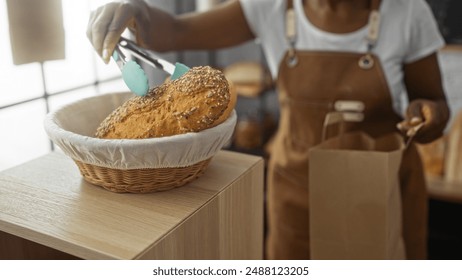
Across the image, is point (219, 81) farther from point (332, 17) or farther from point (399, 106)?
point (399, 106)

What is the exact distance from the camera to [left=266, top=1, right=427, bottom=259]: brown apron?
→ 3.73ft

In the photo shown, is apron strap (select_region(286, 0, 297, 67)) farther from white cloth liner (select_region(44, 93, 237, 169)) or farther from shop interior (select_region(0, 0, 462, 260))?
white cloth liner (select_region(44, 93, 237, 169))

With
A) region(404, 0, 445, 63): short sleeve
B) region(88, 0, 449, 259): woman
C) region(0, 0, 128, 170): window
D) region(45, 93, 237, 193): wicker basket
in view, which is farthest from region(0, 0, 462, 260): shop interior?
region(404, 0, 445, 63): short sleeve

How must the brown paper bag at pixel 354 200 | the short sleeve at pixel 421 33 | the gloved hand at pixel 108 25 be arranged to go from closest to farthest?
the gloved hand at pixel 108 25 < the brown paper bag at pixel 354 200 < the short sleeve at pixel 421 33

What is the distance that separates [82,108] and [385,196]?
52cm

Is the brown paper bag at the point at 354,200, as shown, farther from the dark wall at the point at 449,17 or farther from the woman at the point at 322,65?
the dark wall at the point at 449,17

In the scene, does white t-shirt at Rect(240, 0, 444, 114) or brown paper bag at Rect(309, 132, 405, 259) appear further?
white t-shirt at Rect(240, 0, 444, 114)

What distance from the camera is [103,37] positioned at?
71cm

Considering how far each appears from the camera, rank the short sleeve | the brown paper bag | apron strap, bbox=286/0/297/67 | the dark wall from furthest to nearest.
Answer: the dark wall
apron strap, bbox=286/0/297/67
the short sleeve
the brown paper bag

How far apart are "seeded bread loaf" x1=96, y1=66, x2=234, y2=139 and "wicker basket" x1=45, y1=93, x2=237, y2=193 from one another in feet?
0.07

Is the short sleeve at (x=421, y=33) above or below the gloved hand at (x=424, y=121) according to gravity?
above

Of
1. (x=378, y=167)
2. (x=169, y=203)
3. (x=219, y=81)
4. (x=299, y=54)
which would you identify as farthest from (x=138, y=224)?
(x=299, y=54)

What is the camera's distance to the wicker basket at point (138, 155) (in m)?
0.56

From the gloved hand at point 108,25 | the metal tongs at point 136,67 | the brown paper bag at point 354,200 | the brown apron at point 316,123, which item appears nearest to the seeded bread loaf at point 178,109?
the metal tongs at point 136,67
